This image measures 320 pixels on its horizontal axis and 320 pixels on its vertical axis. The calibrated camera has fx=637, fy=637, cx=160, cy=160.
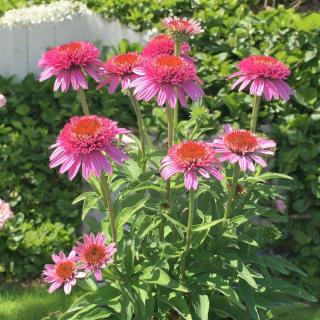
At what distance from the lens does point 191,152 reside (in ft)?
7.37

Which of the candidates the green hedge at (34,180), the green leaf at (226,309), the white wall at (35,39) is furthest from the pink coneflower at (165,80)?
the white wall at (35,39)

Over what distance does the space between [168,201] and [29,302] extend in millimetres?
1850

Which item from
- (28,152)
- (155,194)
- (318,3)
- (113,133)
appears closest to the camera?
(113,133)

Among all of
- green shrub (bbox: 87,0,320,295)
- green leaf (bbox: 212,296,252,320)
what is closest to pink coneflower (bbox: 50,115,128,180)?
green leaf (bbox: 212,296,252,320)

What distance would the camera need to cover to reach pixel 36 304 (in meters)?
4.13

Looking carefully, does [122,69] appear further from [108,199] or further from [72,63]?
[108,199]

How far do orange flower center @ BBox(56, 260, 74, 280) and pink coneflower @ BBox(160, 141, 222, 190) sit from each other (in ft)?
2.05

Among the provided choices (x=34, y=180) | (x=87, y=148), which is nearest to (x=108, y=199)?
(x=87, y=148)

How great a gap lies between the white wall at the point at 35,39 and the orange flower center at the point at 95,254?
8.99 ft

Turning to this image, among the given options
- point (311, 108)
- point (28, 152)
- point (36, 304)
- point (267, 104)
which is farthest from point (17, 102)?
point (311, 108)

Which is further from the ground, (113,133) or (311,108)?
(113,133)

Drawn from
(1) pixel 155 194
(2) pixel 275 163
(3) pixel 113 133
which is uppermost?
(3) pixel 113 133

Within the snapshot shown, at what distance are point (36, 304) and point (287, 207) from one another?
1788 millimetres

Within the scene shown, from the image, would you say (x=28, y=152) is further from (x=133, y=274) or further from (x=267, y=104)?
(x=133, y=274)
